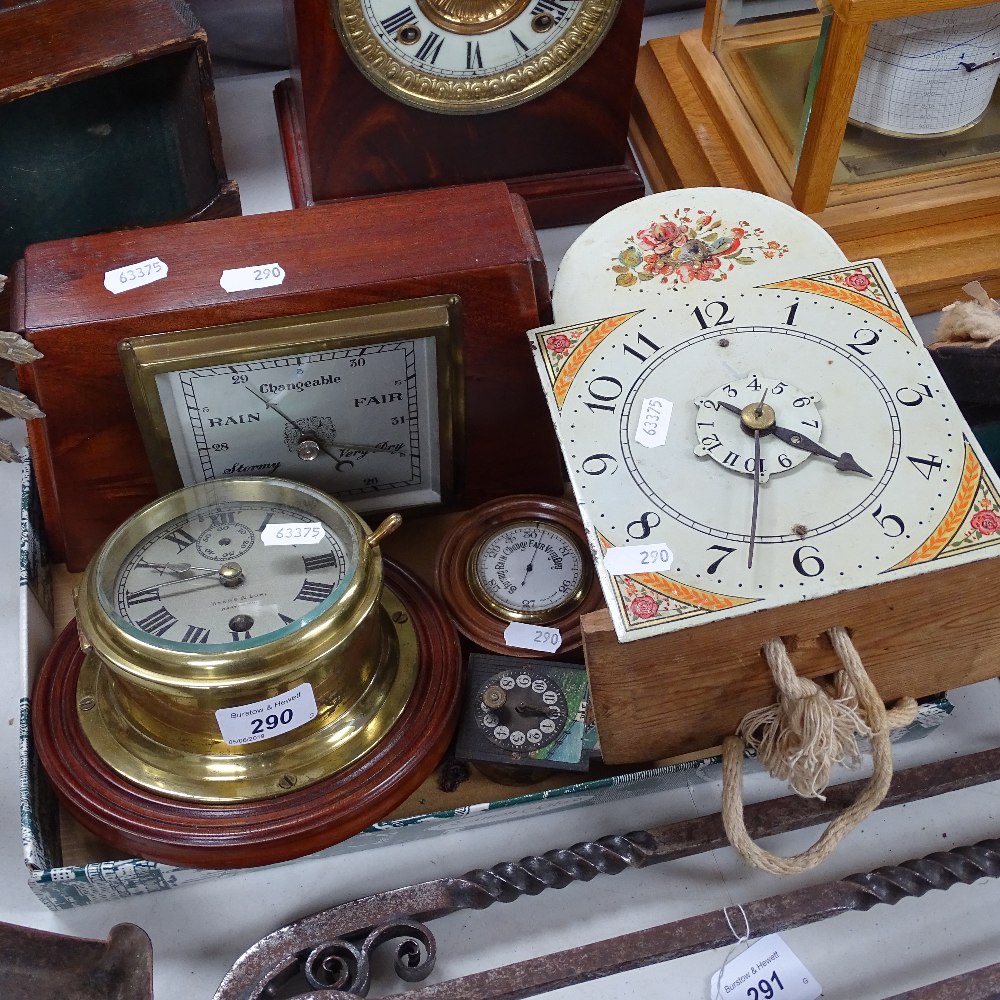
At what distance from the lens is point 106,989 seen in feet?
4.35

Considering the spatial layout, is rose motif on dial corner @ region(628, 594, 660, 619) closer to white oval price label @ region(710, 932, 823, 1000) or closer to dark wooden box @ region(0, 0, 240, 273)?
white oval price label @ region(710, 932, 823, 1000)

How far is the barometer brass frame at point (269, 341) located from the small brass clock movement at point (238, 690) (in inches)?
4.6

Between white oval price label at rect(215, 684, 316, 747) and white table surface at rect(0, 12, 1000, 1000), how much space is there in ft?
0.78

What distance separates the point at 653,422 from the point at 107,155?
1.12m

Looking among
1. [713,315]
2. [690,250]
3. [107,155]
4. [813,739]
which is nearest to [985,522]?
[813,739]

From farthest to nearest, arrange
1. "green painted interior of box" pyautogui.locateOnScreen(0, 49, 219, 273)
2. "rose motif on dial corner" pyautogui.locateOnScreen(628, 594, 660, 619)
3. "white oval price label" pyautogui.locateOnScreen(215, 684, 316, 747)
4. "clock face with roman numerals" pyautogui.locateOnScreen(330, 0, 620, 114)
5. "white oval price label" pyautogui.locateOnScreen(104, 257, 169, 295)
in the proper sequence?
"green painted interior of box" pyautogui.locateOnScreen(0, 49, 219, 273) < "clock face with roman numerals" pyautogui.locateOnScreen(330, 0, 620, 114) < "white oval price label" pyautogui.locateOnScreen(104, 257, 169, 295) < "white oval price label" pyautogui.locateOnScreen(215, 684, 316, 747) < "rose motif on dial corner" pyautogui.locateOnScreen(628, 594, 660, 619)

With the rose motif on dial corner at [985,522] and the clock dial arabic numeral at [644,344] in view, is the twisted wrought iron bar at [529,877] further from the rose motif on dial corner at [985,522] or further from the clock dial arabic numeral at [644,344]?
the clock dial arabic numeral at [644,344]

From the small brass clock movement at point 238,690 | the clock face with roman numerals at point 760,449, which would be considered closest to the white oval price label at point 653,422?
the clock face with roman numerals at point 760,449

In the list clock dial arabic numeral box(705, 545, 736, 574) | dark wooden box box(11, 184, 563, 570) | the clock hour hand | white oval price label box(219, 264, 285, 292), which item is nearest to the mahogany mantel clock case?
dark wooden box box(11, 184, 563, 570)

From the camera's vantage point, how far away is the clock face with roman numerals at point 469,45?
1906 mm

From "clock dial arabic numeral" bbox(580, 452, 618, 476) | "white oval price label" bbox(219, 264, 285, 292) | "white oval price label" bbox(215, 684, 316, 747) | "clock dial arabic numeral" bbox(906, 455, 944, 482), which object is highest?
"white oval price label" bbox(219, 264, 285, 292)

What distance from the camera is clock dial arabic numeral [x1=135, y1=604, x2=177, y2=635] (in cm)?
143

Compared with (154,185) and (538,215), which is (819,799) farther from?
(154,185)

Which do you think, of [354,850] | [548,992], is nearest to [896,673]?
[548,992]
